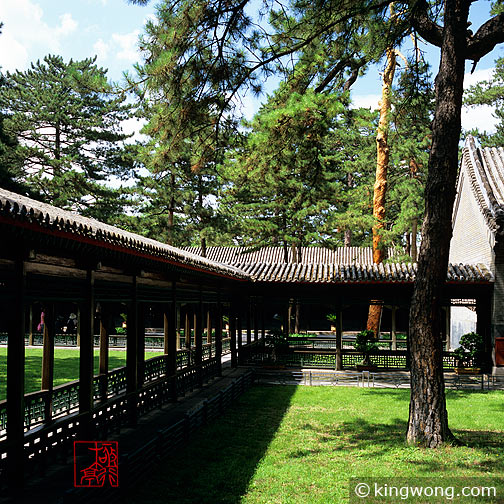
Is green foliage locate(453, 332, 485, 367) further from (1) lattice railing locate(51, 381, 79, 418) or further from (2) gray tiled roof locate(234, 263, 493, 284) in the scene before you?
(1) lattice railing locate(51, 381, 79, 418)

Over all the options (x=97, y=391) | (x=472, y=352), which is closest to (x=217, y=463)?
(x=97, y=391)

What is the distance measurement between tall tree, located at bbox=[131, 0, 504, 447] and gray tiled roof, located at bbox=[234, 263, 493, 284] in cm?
877

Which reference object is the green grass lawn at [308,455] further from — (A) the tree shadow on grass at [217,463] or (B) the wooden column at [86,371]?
(B) the wooden column at [86,371]

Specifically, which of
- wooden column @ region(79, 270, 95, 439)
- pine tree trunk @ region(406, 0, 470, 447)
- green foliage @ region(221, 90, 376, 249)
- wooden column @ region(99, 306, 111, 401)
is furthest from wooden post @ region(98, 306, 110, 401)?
pine tree trunk @ region(406, 0, 470, 447)

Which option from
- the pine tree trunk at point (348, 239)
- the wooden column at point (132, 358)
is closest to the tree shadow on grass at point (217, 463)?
the wooden column at point (132, 358)

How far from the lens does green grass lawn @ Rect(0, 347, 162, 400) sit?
18000 mm

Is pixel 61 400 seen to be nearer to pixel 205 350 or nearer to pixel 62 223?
pixel 62 223

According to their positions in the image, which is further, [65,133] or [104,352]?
[65,133]

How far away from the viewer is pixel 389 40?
1104cm

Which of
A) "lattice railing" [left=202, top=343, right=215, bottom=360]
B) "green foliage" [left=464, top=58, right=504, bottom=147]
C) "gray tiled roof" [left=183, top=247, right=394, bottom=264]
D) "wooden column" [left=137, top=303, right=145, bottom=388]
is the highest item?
"green foliage" [left=464, top=58, right=504, bottom=147]

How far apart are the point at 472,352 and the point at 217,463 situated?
1348cm

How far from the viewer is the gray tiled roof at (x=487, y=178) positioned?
1814 cm

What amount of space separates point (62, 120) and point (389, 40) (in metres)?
26.9

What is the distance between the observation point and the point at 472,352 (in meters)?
19.1
